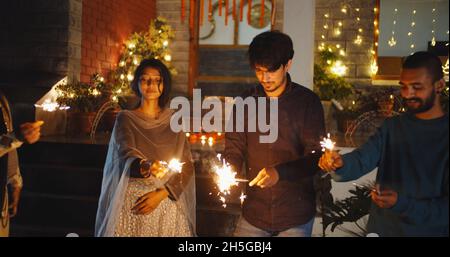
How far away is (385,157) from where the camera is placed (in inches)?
99.3

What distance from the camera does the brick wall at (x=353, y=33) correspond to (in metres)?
9.73

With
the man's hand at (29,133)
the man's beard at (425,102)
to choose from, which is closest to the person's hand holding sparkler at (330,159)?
the man's beard at (425,102)

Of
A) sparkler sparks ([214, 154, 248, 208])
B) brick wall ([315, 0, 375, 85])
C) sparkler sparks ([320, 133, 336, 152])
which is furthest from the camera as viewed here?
brick wall ([315, 0, 375, 85])

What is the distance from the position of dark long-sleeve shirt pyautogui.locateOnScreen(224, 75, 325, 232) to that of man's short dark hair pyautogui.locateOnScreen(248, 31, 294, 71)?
19cm

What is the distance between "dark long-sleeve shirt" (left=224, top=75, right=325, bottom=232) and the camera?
270cm

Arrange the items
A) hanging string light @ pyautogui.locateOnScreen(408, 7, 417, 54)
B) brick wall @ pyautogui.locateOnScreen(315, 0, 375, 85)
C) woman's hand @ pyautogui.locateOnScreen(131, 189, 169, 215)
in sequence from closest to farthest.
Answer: woman's hand @ pyautogui.locateOnScreen(131, 189, 169, 215)
brick wall @ pyautogui.locateOnScreen(315, 0, 375, 85)
hanging string light @ pyautogui.locateOnScreen(408, 7, 417, 54)

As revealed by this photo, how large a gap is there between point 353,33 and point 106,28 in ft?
18.0

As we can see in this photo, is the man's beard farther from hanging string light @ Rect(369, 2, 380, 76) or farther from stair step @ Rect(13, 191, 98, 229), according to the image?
hanging string light @ Rect(369, 2, 380, 76)

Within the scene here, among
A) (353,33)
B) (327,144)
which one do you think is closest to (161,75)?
(327,144)

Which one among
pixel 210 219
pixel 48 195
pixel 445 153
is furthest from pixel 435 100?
pixel 48 195

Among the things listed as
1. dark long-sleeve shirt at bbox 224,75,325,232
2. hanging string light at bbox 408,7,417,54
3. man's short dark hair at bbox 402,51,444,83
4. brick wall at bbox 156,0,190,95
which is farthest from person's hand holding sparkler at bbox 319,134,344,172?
hanging string light at bbox 408,7,417,54

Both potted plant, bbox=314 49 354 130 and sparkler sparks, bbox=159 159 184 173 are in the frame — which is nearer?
sparkler sparks, bbox=159 159 184 173

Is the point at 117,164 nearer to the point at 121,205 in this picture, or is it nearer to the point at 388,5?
the point at 121,205
